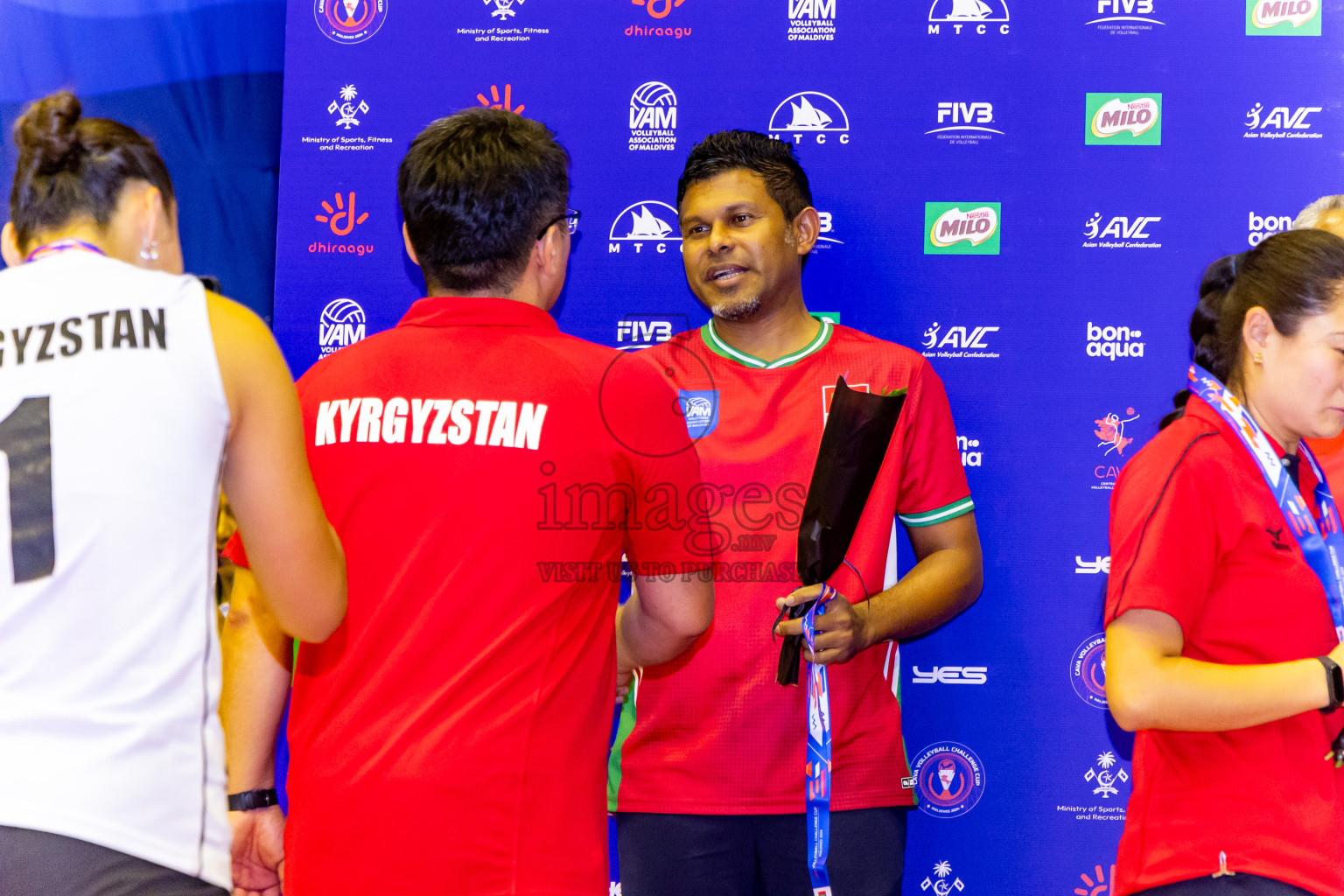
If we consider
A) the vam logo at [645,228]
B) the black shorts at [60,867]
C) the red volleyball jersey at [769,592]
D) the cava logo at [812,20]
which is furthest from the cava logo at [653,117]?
the black shorts at [60,867]

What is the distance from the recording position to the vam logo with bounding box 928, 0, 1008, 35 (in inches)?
126

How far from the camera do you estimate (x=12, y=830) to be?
1271mm

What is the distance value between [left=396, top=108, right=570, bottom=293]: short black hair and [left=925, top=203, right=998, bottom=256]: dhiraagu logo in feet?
5.79

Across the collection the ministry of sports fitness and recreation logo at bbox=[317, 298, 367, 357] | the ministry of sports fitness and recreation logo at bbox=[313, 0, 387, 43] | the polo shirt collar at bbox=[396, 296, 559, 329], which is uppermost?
the ministry of sports fitness and recreation logo at bbox=[313, 0, 387, 43]

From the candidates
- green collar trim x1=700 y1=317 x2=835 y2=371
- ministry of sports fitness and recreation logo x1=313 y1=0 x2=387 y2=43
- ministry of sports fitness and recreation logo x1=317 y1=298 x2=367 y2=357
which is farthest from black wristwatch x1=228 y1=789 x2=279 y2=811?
ministry of sports fitness and recreation logo x1=313 y1=0 x2=387 y2=43

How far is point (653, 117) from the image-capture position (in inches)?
129

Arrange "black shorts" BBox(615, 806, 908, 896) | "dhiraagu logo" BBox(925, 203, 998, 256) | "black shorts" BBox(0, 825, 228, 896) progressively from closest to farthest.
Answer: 1. "black shorts" BBox(0, 825, 228, 896)
2. "black shorts" BBox(615, 806, 908, 896)
3. "dhiraagu logo" BBox(925, 203, 998, 256)

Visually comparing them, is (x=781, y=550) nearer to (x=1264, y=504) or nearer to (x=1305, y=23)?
(x=1264, y=504)

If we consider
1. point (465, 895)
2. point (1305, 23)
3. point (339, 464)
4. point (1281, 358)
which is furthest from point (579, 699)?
point (1305, 23)

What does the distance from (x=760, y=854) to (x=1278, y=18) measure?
8.75 feet

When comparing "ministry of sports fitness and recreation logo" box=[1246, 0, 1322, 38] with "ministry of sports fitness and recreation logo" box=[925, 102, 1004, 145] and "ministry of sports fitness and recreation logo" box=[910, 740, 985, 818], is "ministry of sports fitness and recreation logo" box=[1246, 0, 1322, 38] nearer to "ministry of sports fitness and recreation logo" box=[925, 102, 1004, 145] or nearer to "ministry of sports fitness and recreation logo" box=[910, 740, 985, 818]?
"ministry of sports fitness and recreation logo" box=[925, 102, 1004, 145]

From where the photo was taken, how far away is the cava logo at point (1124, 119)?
315 cm

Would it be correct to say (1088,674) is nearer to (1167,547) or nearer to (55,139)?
(1167,547)

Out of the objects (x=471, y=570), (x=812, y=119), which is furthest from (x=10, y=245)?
(x=812, y=119)
